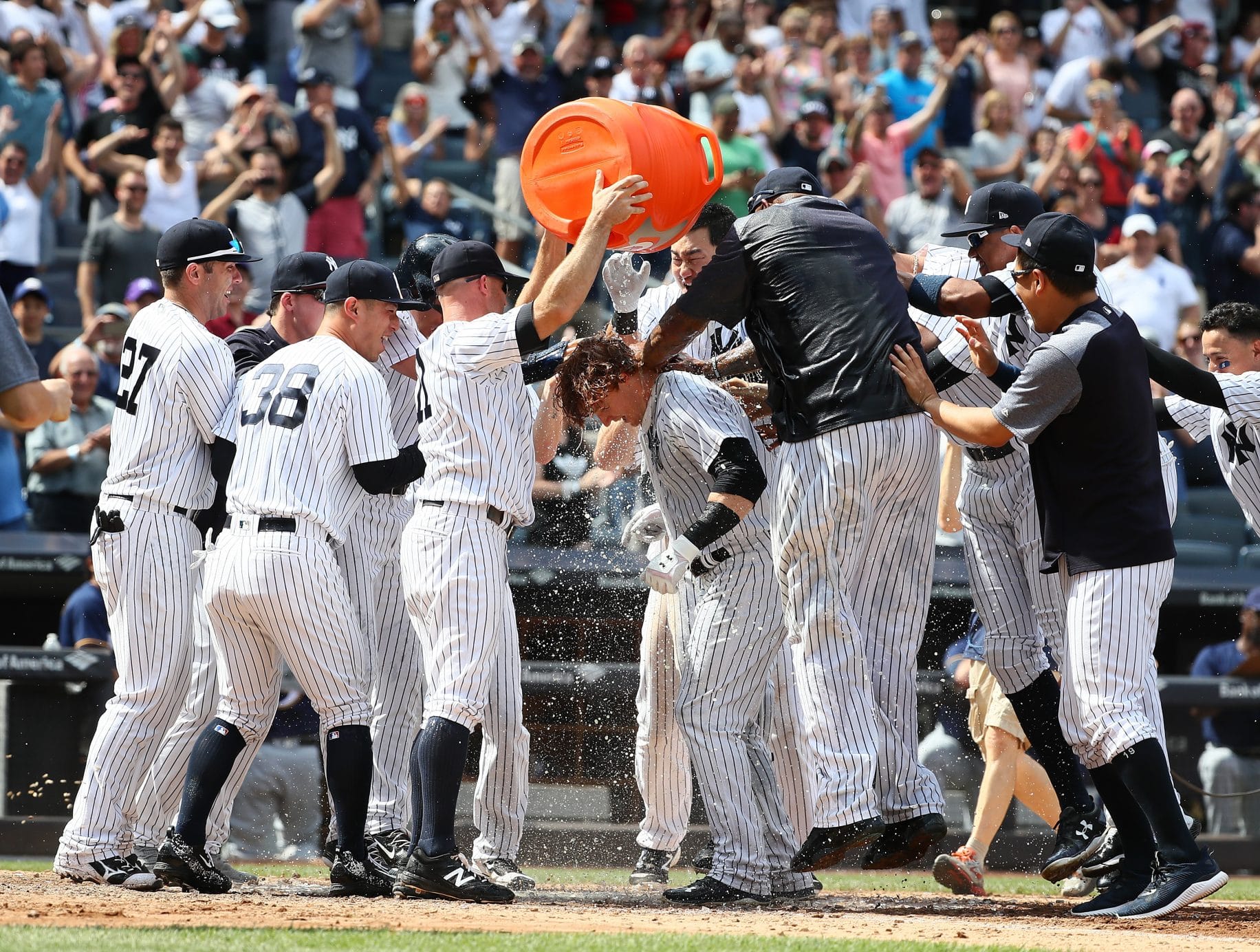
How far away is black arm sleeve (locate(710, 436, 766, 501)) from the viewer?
18.2ft

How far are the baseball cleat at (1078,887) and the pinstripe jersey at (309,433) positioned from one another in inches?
120

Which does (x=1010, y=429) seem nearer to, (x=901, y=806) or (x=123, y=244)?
(x=901, y=806)

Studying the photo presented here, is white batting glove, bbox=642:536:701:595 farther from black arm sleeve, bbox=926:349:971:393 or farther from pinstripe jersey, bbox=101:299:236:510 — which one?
pinstripe jersey, bbox=101:299:236:510

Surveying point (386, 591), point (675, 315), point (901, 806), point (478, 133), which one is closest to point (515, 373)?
point (675, 315)

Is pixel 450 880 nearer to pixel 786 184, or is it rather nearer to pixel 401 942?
pixel 401 942

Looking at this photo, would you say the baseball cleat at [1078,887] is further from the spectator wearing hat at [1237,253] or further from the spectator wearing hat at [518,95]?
the spectator wearing hat at [1237,253]

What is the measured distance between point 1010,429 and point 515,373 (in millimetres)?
1688

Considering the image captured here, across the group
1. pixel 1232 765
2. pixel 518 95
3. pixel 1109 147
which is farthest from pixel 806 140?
pixel 1232 765

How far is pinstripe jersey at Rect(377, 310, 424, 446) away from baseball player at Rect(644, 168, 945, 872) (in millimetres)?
1300

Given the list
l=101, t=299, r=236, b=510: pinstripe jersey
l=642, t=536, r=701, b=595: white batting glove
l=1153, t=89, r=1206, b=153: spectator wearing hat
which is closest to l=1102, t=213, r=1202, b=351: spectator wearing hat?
l=1153, t=89, r=1206, b=153: spectator wearing hat

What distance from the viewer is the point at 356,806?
569 centimetres

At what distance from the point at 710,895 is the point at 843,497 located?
1.45m

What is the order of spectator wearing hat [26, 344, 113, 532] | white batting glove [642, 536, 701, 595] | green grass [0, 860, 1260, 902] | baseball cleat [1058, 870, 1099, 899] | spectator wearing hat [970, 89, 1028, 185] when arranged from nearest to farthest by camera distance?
white batting glove [642, 536, 701, 595] → baseball cleat [1058, 870, 1099, 899] → green grass [0, 860, 1260, 902] → spectator wearing hat [26, 344, 113, 532] → spectator wearing hat [970, 89, 1028, 185]

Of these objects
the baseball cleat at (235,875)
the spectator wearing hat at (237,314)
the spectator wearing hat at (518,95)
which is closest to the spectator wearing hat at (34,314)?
the spectator wearing hat at (237,314)
